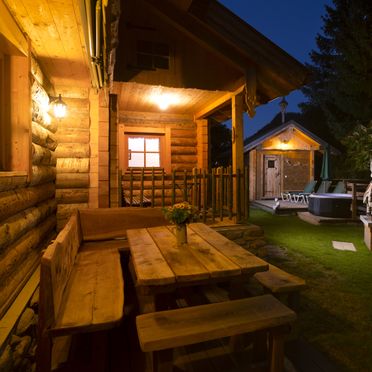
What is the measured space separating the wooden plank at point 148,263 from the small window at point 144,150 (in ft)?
16.8

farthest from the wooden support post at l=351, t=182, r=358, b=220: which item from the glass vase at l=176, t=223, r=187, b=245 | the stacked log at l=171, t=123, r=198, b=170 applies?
the glass vase at l=176, t=223, r=187, b=245

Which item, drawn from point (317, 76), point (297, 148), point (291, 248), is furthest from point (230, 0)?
point (291, 248)

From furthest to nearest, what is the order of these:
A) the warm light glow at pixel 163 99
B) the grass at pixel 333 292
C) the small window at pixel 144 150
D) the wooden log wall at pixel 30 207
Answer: the small window at pixel 144 150, the warm light glow at pixel 163 99, the grass at pixel 333 292, the wooden log wall at pixel 30 207

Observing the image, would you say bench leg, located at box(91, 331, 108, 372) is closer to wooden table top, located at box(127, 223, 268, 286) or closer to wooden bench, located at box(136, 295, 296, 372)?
wooden bench, located at box(136, 295, 296, 372)

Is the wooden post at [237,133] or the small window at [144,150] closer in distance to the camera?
the wooden post at [237,133]

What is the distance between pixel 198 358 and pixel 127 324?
113cm

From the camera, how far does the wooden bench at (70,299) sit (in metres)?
2.30

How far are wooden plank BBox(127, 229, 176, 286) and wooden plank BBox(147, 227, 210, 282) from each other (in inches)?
2.4

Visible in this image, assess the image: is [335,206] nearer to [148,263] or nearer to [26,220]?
[148,263]

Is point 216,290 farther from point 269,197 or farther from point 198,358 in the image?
point 269,197

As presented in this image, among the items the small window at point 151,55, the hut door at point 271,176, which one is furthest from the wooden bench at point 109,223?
the hut door at point 271,176

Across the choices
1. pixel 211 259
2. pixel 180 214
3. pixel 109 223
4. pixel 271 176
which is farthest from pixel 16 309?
pixel 271 176

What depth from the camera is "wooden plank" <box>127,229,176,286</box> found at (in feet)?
8.23

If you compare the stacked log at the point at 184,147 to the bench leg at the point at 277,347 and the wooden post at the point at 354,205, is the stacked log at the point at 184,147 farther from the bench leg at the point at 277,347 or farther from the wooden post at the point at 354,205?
the bench leg at the point at 277,347
